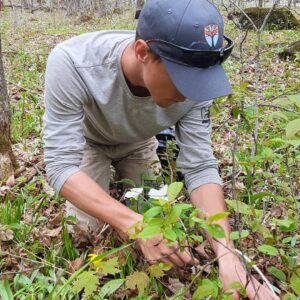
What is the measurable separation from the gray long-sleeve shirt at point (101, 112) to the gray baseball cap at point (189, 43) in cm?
51

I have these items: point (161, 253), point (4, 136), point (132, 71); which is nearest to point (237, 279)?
point (161, 253)

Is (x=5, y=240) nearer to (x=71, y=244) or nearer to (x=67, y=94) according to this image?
(x=71, y=244)

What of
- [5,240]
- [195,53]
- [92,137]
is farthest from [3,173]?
[195,53]

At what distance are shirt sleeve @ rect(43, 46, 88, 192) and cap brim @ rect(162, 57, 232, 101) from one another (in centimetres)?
59

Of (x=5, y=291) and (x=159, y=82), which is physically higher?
(x=159, y=82)

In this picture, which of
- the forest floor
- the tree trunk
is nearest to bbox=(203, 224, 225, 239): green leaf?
the forest floor

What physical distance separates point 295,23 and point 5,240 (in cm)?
1104

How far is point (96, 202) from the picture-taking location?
6.50ft

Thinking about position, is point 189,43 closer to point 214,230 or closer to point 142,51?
point 142,51

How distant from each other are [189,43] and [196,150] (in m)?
0.81

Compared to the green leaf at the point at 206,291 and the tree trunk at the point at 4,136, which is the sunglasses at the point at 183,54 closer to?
the green leaf at the point at 206,291

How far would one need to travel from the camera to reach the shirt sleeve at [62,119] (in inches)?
82.4

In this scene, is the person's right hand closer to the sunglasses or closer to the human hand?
the human hand

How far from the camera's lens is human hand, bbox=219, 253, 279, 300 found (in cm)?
178
